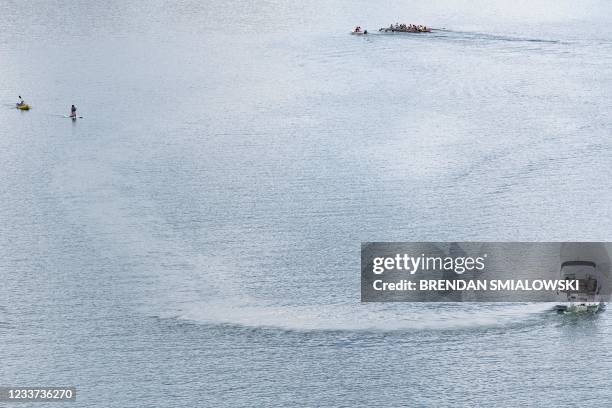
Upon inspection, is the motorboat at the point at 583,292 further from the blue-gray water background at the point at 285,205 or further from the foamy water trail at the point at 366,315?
the foamy water trail at the point at 366,315

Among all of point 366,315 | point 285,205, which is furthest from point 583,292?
point 285,205

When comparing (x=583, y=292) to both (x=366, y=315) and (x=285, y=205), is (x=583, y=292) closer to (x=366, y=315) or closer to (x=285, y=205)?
(x=366, y=315)

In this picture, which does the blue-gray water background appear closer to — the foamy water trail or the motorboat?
the foamy water trail

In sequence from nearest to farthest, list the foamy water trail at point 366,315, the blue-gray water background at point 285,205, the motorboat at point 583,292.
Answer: the blue-gray water background at point 285,205 → the foamy water trail at point 366,315 → the motorboat at point 583,292

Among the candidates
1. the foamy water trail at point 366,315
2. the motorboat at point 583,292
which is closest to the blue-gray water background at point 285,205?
the foamy water trail at point 366,315

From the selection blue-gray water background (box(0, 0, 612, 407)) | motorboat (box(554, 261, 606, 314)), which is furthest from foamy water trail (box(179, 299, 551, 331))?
motorboat (box(554, 261, 606, 314))

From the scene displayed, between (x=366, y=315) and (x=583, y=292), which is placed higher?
(x=583, y=292)

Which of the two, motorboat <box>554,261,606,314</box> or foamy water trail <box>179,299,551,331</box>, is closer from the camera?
foamy water trail <box>179,299,551,331</box>

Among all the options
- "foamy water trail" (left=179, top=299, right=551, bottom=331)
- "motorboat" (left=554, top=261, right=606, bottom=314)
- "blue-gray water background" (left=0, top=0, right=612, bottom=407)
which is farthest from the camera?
"motorboat" (left=554, top=261, right=606, bottom=314)
